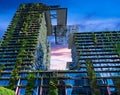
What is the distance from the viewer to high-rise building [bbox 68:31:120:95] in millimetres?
86125

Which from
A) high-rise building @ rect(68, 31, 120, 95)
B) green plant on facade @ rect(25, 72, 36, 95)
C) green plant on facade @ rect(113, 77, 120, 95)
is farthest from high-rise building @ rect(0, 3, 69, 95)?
green plant on facade @ rect(113, 77, 120, 95)

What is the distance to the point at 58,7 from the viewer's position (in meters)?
149

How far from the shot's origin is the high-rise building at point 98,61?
8612 cm

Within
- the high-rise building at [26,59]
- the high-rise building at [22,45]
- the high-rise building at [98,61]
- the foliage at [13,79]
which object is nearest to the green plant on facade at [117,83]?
the high-rise building at [98,61]

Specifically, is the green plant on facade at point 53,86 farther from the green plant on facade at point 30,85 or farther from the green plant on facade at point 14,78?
the green plant on facade at point 14,78

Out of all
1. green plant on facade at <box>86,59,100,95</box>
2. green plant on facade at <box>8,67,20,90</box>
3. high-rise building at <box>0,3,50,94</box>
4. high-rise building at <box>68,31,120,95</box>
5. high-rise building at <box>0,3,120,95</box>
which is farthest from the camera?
high-rise building at <box>0,3,50,94</box>

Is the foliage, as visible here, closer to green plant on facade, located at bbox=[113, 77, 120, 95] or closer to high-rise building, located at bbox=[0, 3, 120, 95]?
high-rise building, located at bbox=[0, 3, 120, 95]

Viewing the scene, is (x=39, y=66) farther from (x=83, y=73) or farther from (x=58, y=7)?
(x=58, y=7)

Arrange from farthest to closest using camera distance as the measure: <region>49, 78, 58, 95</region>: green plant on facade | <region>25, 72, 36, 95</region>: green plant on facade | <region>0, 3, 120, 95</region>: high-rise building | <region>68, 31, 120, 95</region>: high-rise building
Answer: <region>68, 31, 120, 95</region>: high-rise building → <region>0, 3, 120, 95</region>: high-rise building → <region>25, 72, 36, 95</region>: green plant on facade → <region>49, 78, 58, 95</region>: green plant on facade

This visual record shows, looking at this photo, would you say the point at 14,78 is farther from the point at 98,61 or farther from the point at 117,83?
the point at 98,61

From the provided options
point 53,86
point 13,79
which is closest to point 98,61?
point 53,86

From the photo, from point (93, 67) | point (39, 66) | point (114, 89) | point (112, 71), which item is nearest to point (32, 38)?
point (39, 66)

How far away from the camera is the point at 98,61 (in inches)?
4284

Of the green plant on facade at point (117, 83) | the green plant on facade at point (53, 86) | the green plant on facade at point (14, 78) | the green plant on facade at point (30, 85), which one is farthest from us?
the green plant on facade at point (14, 78)
